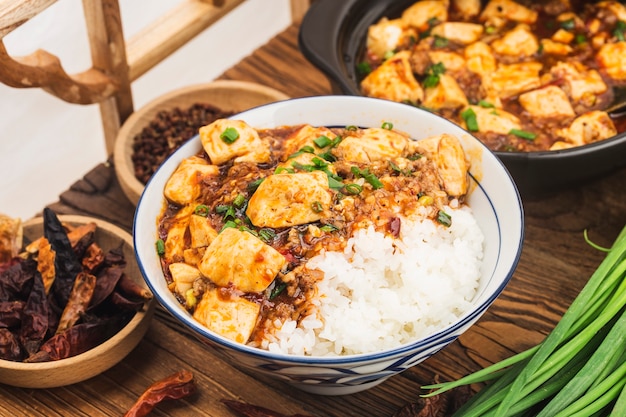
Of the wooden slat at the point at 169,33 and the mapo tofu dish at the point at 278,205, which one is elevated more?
the mapo tofu dish at the point at 278,205

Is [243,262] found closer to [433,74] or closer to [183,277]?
[183,277]

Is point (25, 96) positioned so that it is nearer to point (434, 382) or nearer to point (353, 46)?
point (353, 46)

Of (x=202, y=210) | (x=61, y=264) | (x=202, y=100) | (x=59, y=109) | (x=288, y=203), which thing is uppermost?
(x=288, y=203)

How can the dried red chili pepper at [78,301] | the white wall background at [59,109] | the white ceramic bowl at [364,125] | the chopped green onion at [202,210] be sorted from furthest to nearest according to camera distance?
1. the white wall background at [59,109]
2. the dried red chili pepper at [78,301]
3. the chopped green onion at [202,210]
4. the white ceramic bowl at [364,125]

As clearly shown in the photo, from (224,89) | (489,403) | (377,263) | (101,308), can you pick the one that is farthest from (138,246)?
(224,89)

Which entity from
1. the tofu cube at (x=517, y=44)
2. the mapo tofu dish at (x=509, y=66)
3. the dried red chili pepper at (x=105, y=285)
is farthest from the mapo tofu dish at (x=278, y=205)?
the tofu cube at (x=517, y=44)

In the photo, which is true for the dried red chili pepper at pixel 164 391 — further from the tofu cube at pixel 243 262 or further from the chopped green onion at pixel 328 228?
the chopped green onion at pixel 328 228

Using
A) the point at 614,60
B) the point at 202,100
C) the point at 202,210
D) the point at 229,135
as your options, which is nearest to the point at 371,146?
the point at 229,135
